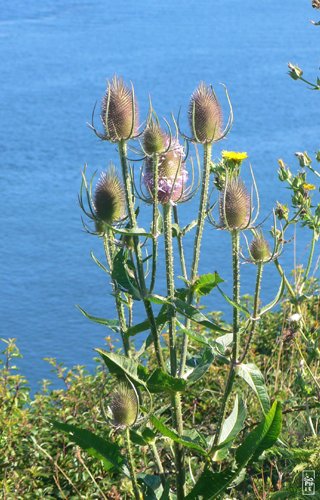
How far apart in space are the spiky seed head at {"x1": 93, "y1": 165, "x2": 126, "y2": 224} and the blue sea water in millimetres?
1676

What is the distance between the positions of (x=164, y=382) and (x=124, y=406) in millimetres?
99

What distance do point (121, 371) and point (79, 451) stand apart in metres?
0.60

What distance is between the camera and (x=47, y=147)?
5035mm

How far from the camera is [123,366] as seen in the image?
166 cm

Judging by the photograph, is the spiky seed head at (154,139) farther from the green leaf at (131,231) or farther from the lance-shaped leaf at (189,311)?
the lance-shaped leaf at (189,311)

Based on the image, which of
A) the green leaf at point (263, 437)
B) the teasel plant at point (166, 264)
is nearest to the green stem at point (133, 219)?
the teasel plant at point (166, 264)

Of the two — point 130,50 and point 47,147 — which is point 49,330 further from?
point 130,50

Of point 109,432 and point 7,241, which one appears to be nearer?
point 109,432

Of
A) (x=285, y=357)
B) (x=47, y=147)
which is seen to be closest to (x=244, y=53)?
(x=47, y=147)

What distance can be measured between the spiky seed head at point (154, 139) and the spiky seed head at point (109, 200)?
10 cm

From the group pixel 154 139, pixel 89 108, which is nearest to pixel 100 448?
pixel 154 139

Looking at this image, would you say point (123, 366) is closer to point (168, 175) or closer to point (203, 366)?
point (203, 366)

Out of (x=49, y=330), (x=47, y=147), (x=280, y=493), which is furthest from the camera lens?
(x=47, y=147)

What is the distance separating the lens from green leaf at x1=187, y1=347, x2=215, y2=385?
5.61ft
